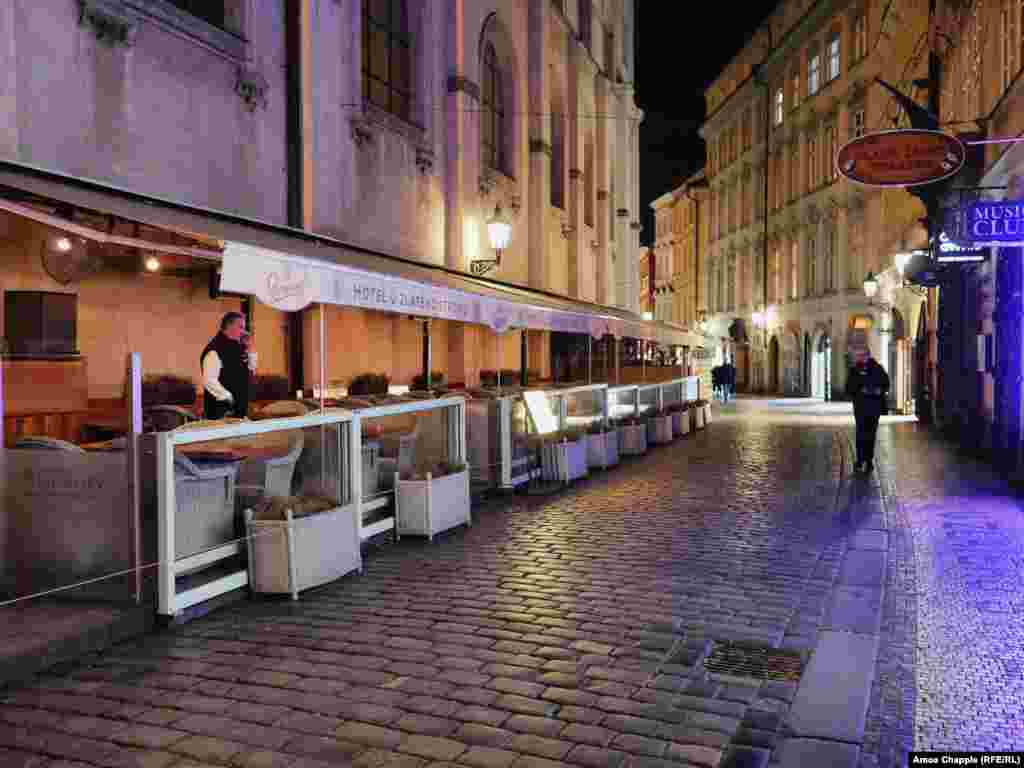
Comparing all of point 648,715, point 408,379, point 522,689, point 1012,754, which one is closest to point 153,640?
point 522,689

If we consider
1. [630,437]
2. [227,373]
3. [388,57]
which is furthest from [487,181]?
[227,373]

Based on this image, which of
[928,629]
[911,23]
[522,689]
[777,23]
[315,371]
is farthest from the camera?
[777,23]

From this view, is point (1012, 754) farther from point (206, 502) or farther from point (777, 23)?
point (777, 23)

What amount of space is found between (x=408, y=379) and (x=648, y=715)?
48.8 ft

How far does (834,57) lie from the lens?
3603cm

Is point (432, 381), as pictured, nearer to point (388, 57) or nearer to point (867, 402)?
point (388, 57)

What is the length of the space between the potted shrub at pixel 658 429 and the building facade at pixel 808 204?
32.1 ft

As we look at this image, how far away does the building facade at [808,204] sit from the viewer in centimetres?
2881

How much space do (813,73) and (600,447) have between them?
31141mm

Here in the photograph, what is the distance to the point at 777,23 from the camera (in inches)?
1684

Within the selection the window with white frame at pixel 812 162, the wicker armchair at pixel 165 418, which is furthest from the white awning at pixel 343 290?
the window with white frame at pixel 812 162

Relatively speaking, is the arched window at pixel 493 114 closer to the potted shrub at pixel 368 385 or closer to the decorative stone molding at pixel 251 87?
the potted shrub at pixel 368 385

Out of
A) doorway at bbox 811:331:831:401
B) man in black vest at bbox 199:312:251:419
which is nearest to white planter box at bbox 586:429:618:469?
man in black vest at bbox 199:312:251:419

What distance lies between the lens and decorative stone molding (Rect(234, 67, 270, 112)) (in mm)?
12547
